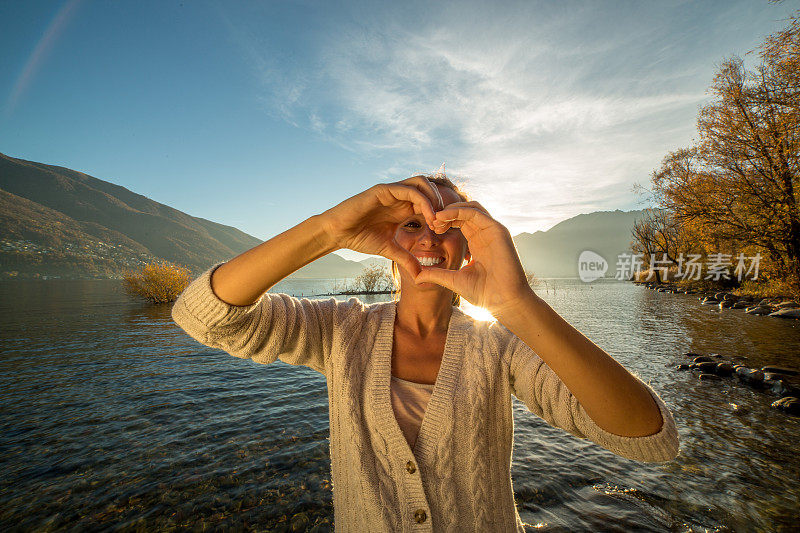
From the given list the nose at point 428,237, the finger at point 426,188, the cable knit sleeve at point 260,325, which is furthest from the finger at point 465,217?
the cable knit sleeve at point 260,325

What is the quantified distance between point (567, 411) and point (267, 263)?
1886mm

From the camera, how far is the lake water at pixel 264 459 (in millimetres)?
4898

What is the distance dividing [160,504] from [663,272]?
2643 inches

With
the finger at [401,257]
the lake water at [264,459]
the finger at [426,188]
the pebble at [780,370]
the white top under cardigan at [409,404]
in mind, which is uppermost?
the finger at [426,188]

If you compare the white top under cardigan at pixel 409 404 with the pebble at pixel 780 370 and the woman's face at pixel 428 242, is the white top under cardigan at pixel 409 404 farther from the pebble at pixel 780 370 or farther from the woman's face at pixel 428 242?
the pebble at pixel 780 370

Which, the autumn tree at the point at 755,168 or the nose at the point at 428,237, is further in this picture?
the autumn tree at the point at 755,168

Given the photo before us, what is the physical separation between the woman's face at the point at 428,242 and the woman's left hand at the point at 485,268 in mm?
451

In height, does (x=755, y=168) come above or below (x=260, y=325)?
above

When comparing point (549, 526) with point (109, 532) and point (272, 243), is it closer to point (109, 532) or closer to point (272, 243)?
point (272, 243)

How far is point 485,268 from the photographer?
70.5 inches

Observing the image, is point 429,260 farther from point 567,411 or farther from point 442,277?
point 567,411

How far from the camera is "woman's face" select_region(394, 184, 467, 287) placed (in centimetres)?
240

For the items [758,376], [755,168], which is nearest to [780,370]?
[758,376]

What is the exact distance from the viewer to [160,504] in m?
5.16
